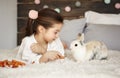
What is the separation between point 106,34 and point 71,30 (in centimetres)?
34

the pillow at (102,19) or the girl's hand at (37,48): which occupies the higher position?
the pillow at (102,19)

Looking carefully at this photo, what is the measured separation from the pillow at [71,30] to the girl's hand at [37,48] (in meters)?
0.62

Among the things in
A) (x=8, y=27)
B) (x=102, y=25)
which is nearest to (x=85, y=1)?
(x=102, y=25)

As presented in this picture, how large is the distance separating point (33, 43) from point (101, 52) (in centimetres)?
46

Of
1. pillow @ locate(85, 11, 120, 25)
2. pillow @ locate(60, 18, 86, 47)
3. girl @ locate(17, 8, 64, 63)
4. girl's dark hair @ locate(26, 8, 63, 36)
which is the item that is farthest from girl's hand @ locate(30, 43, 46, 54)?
pillow @ locate(85, 11, 120, 25)

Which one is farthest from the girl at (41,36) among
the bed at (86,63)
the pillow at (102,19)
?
the pillow at (102,19)

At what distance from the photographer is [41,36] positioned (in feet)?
5.84

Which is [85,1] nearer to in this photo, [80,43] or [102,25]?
[102,25]

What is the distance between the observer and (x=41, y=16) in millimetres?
1736

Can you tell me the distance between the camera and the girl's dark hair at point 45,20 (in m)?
1.71

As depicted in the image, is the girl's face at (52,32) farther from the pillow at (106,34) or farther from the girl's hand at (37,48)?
the pillow at (106,34)

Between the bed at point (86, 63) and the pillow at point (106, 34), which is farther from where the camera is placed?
the pillow at point (106, 34)

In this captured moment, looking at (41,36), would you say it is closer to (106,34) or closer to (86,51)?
(86,51)

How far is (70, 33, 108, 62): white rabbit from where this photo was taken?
5.27ft
